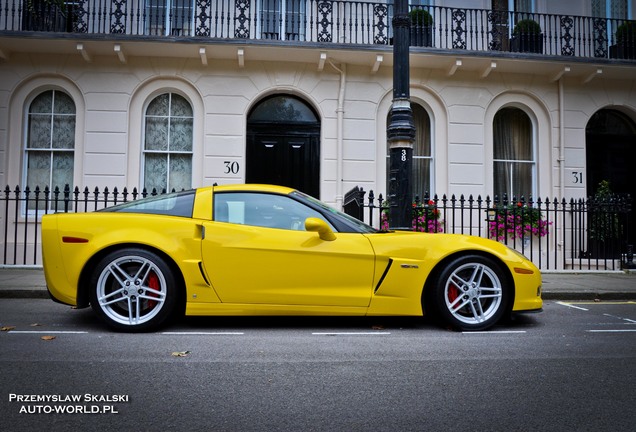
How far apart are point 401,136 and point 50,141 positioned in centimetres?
878

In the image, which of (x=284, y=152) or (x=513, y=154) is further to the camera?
(x=513, y=154)

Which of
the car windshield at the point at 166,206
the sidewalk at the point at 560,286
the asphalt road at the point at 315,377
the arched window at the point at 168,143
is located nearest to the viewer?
the asphalt road at the point at 315,377

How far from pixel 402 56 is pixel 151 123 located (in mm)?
7218

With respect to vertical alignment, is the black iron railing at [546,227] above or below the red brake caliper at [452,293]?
above

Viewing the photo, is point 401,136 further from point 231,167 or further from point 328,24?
point 328,24

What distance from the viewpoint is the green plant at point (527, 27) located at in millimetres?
12406

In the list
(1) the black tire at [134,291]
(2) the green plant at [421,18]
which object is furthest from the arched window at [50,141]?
(2) the green plant at [421,18]

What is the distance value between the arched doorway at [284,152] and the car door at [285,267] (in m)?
7.34

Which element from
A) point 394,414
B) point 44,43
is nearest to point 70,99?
point 44,43

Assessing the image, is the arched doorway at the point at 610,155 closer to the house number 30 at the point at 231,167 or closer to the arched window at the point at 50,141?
the house number 30 at the point at 231,167

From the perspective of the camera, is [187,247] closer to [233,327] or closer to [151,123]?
[233,327]

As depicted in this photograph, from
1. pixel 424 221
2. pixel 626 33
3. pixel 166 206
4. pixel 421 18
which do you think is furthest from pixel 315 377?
pixel 626 33

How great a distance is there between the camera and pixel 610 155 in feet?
43.1

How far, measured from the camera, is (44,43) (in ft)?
35.9
